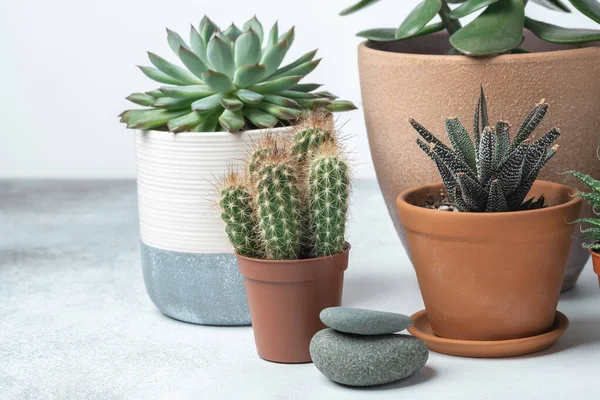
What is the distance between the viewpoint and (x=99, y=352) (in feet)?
6.10

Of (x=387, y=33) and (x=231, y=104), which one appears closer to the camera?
(x=231, y=104)

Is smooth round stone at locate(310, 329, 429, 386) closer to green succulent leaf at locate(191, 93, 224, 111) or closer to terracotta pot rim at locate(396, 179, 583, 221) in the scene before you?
terracotta pot rim at locate(396, 179, 583, 221)

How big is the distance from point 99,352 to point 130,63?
1.80 m

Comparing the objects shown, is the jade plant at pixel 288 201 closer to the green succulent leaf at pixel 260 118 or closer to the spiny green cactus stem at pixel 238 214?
the spiny green cactus stem at pixel 238 214

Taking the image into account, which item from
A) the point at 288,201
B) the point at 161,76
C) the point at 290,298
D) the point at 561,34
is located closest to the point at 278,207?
the point at 288,201

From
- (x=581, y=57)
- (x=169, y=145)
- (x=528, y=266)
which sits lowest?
(x=528, y=266)

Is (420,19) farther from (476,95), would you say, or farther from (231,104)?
(231,104)

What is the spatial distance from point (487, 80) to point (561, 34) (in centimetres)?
19

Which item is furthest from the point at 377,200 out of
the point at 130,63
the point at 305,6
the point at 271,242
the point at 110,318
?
the point at 271,242

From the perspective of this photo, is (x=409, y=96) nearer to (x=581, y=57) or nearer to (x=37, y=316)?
Answer: (x=581, y=57)

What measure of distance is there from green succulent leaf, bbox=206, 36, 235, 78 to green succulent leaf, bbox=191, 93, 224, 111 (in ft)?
0.17

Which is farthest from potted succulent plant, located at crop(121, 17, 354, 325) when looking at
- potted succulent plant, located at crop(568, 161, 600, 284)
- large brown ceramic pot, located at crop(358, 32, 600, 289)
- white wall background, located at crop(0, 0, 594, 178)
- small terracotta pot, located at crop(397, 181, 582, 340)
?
white wall background, located at crop(0, 0, 594, 178)

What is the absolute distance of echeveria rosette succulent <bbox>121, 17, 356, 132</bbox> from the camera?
1.85 m

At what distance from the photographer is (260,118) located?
1879mm
